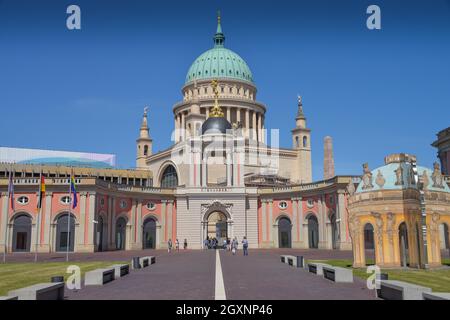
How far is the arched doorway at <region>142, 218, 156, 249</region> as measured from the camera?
230ft

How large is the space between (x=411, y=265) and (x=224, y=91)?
83.1 metres

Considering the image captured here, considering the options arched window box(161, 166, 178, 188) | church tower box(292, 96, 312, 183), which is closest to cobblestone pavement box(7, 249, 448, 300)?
arched window box(161, 166, 178, 188)

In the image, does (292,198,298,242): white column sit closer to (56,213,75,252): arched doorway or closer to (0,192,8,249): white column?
(56,213,75,252): arched doorway

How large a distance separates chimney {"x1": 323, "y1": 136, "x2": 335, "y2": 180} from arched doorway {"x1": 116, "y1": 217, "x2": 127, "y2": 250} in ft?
115

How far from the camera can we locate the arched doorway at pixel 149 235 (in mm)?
70062

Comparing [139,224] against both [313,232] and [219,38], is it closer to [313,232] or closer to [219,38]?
[313,232]

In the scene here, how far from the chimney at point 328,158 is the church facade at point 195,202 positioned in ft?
0.68

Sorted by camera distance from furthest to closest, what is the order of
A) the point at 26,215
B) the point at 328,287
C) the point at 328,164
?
1. the point at 328,164
2. the point at 26,215
3. the point at 328,287

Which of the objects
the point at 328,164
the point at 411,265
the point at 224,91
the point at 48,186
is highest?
the point at 224,91

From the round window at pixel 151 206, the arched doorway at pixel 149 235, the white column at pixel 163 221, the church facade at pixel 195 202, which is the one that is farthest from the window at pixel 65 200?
the white column at pixel 163 221

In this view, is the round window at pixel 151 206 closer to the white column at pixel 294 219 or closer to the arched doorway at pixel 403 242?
the white column at pixel 294 219
